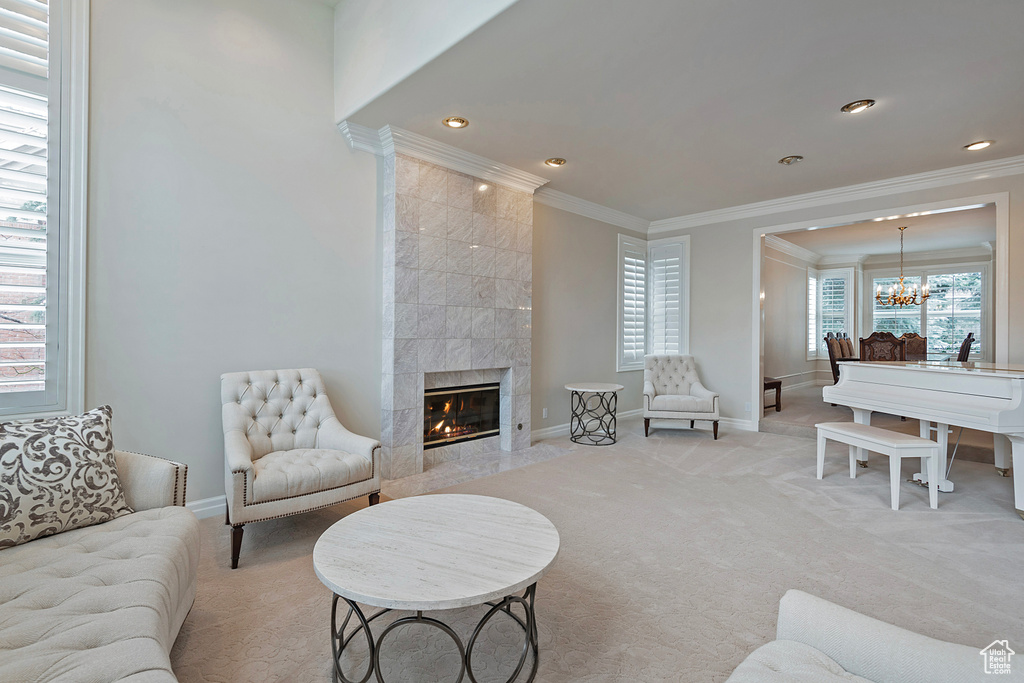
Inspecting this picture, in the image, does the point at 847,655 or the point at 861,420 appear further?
the point at 861,420

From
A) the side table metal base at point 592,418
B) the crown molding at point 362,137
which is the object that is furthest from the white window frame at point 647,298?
the crown molding at point 362,137

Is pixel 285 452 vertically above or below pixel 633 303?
below

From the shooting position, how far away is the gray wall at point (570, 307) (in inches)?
199

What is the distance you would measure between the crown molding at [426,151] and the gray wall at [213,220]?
0.43 ft

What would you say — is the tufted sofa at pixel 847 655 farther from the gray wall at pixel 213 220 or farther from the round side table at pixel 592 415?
the round side table at pixel 592 415

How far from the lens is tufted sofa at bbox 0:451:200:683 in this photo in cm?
102

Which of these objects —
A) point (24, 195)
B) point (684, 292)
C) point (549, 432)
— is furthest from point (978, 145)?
point (24, 195)

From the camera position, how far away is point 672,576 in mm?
2236

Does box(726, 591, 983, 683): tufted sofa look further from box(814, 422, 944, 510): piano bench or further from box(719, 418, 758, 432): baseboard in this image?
box(719, 418, 758, 432): baseboard

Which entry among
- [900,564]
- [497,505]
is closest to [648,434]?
[900,564]

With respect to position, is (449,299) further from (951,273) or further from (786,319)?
(951,273)

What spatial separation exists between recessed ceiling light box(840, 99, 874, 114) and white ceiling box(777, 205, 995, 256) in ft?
8.71

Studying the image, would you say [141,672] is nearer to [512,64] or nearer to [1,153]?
[1,153]

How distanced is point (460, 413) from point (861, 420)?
3.42 metres
